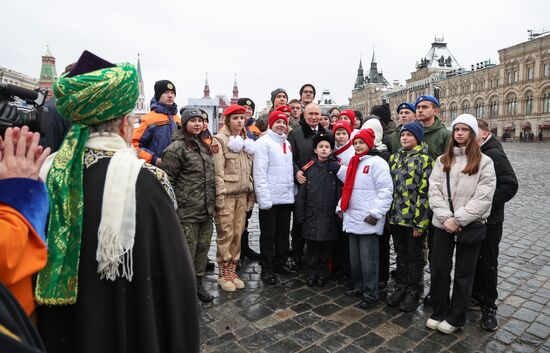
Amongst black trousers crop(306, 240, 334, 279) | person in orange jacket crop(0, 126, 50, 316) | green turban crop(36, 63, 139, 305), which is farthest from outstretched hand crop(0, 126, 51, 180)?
black trousers crop(306, 240, 334, 279)

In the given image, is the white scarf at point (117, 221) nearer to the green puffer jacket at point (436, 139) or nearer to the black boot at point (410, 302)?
the black boot at point (410, 302)

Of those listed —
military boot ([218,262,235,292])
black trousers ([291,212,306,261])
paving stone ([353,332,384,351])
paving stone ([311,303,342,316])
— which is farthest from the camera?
black trousers ([291,212,306,261])

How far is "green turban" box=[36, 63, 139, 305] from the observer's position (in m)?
1.50

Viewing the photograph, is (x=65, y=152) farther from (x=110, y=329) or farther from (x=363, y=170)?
(x=363, y=170)

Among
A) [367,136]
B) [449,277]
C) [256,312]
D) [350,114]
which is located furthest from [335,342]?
[350,114]

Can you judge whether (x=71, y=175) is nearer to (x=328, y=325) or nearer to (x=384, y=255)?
(x=328, y=325)

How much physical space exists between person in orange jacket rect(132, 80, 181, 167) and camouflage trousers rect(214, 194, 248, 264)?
128cm

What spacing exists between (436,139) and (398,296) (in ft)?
6.43

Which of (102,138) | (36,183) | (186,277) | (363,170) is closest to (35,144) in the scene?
(36,183)

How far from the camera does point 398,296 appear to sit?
427cm

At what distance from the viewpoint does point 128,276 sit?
5.14 ft

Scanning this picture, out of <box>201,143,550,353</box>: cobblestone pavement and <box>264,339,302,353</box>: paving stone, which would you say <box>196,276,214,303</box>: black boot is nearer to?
<box>201,143,550,353</box>: cobblestone pavement

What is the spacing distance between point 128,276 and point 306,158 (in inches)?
157

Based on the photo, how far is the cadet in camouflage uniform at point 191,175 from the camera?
4199 millimetres
